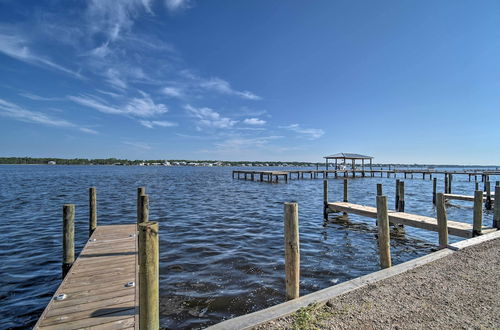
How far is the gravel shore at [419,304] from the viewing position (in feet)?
10.5

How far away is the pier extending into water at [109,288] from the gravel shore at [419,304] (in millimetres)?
1462

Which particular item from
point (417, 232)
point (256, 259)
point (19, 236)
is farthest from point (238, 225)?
Answer: point (19, 236)

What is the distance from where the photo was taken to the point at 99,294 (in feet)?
14.0

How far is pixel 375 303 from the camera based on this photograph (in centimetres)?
366

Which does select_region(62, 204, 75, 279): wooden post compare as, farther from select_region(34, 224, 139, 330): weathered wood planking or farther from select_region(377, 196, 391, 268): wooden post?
select_region(377, 196, 391, 268): wooden post

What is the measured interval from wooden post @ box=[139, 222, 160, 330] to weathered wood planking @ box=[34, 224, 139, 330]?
650mm

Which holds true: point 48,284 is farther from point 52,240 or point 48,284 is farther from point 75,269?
point 52,240

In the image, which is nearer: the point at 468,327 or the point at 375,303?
the point at 468,327

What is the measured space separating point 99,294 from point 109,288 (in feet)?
0.75

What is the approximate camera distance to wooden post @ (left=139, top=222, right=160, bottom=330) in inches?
118

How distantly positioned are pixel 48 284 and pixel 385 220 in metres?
8.06

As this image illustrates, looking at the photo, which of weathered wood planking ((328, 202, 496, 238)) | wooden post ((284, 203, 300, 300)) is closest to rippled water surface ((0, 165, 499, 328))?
weathered wood planking ((328, 202, 496, 238))

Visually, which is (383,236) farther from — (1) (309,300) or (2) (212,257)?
(2) (212,257)

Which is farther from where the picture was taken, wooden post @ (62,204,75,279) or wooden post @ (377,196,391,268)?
wooden post @ (62,204,75,279)
